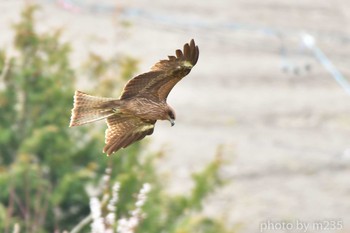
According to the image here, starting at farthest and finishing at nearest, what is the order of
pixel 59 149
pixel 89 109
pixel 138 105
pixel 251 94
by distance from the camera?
pixel 251 94, pixel 59 149, pixel 89 109, pixel 138 105

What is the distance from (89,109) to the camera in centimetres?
361

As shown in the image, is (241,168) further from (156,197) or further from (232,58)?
(156,197)

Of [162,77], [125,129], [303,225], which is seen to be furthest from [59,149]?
[162,77]

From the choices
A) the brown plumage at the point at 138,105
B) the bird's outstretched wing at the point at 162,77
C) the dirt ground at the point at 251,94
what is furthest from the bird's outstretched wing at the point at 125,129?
the dirt ground at the point at 251,94

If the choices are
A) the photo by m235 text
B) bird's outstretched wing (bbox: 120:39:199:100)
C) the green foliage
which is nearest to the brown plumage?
bird's outstretched wing (bbox: 120:39:199:100)

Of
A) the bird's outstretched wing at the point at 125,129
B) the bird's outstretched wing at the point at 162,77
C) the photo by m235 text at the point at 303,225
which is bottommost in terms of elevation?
the bird's outstretched wing at the point at 125,129

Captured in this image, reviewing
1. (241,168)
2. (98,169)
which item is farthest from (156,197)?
(241,168)

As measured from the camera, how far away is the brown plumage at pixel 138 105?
3.47 meters

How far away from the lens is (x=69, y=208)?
382 inches

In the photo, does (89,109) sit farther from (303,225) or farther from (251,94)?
(251,94)

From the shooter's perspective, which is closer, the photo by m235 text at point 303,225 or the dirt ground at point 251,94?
the photo by m235 text at point 303,225

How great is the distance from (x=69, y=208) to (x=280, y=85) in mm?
8419

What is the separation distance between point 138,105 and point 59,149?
6431 mm

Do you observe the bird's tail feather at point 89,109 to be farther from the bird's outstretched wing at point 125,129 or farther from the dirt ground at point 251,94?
the dirt ground at point 251,94
